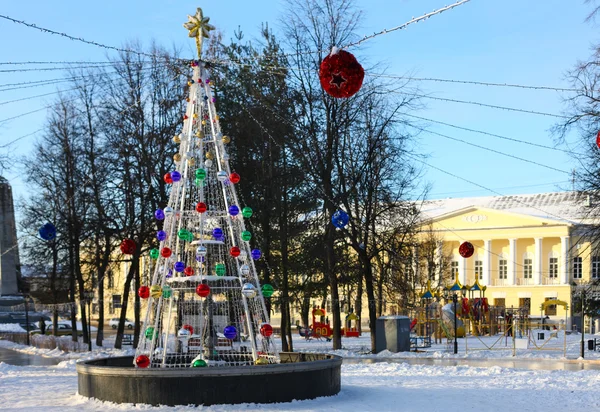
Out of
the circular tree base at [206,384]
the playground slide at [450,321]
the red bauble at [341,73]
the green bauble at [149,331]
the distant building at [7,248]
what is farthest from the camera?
the playground slide at [450,321]

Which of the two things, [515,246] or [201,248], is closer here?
[201,248]

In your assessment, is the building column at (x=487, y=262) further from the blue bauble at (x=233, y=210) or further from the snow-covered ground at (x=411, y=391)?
the blue bauble at (x=233, y=210)

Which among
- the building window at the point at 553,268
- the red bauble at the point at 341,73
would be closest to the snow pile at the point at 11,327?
the red bauble at the point at 341,73

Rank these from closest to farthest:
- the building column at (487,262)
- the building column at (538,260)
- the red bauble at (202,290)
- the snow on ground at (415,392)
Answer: the snow on ground at (415,392) → the red bauble at (202,290) → the building column at (538,260) → the building column at (487,262)

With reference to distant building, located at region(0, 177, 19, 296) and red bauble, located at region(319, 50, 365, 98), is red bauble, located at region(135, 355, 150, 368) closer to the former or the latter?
red bauble, located at region(319, 50, 365, 98)

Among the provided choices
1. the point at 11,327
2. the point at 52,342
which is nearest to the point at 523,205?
the point at 11,327

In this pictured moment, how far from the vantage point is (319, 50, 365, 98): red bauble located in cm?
1244

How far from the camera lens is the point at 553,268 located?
7325cm

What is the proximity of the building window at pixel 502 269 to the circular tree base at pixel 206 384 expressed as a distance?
208 feet

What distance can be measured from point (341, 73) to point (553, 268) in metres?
65.1

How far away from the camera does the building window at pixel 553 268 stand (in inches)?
2874

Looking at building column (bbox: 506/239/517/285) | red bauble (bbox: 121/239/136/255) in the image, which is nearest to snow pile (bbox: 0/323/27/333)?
red bauble (bbox: 121/239/136/255)

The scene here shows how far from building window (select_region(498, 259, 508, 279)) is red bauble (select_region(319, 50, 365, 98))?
66106 millimetres

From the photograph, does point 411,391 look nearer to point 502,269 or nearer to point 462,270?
point 462,270
